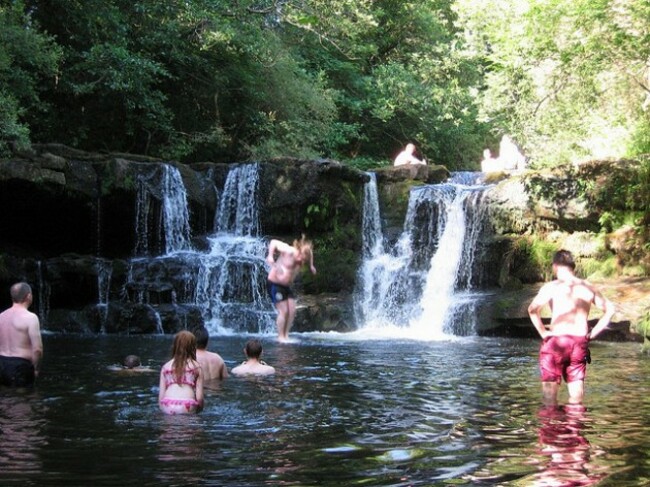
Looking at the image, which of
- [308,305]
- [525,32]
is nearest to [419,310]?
[308,305]

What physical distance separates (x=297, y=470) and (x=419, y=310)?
12572 millimetres

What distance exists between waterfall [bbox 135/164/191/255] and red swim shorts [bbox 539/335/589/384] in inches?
512

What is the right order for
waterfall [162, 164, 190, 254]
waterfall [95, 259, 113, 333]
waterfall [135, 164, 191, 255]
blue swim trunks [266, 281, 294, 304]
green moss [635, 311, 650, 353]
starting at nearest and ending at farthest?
green moss [635, 311, 650, 353] < blue swim trunks [266, 281, 294, 304] < waterfall [95, 259, 113, 333] < waterfall [135, 164, 191, 255] < waterfall [162, 164, 190, 254]

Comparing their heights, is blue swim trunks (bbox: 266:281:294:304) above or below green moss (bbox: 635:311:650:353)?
above

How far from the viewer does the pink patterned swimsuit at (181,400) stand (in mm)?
6383

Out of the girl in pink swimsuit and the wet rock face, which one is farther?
the wet rock face

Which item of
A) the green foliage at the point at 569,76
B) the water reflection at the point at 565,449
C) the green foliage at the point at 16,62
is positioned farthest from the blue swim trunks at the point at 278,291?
the green foliage at the point at 569,76

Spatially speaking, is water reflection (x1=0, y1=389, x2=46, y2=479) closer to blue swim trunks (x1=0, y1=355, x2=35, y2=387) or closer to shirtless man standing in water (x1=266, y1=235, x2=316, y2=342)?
blue swim trunks (x1=0, y1=355, x2=35, y2=387)

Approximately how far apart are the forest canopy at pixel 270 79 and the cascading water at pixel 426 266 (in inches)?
168

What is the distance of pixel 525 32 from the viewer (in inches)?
778

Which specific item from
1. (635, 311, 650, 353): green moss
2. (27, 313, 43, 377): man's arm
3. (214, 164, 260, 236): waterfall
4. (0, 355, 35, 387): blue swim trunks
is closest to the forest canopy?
(214, 164, 260, 236): waterfall

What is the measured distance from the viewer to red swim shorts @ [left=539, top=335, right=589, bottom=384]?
6.84m

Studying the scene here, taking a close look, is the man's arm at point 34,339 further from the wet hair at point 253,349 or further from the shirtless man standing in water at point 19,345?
the wet hair at point 253,349

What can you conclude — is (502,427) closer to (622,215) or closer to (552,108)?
(622,215)
